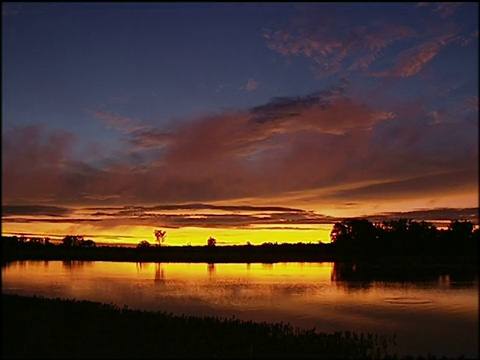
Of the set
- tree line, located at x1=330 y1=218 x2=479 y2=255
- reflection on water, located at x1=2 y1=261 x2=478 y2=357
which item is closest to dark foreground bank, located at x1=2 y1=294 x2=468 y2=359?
reflection on water, located at x1=2 y1=261 x2=478 y2=357

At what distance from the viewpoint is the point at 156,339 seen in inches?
846

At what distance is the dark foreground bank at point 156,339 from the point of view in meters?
19.2

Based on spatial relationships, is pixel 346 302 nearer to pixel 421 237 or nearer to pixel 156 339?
pixel 421 237

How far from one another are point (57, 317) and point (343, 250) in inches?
4194

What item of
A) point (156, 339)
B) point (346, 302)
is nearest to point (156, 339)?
point (156, 339)

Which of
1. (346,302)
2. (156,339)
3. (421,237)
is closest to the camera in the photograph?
(156,339)

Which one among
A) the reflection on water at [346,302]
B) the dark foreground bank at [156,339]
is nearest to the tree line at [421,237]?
the reflection on water at [346,302]

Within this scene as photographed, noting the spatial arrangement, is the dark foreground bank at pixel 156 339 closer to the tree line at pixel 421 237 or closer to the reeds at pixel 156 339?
the reeds at pixel 156 339

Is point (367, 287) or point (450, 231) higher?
point (450, 231)

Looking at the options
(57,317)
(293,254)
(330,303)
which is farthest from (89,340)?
(293,254)

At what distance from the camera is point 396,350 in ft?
76.2

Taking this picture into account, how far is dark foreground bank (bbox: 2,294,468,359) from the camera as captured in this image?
19188 millimetres

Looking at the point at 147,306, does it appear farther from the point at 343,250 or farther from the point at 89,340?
the point at 343,250

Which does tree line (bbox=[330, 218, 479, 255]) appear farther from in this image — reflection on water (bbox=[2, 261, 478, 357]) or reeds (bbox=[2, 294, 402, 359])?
reeds (bbox=[2, 294, 402, 359])
